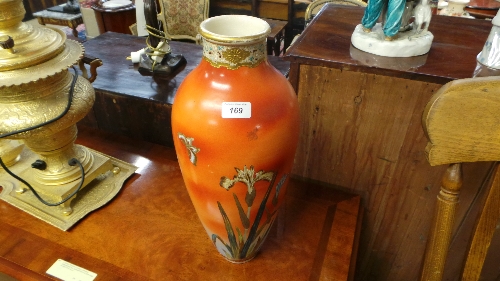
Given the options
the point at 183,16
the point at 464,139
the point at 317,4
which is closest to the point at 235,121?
the point at 464,139

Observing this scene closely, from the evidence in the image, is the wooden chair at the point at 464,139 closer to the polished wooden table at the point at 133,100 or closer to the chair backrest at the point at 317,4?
the polished wooden table at the point at 133,100

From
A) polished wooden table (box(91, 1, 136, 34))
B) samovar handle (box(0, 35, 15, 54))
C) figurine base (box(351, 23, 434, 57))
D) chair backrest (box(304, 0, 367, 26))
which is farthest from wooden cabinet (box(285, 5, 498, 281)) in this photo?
polished wooden table (box(91, 1, 136, 34))

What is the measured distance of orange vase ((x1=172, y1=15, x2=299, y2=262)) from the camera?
553 millimetres

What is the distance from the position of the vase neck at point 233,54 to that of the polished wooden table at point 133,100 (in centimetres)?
48

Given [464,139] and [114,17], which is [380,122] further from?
[114,17]

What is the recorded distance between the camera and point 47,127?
0.74 m

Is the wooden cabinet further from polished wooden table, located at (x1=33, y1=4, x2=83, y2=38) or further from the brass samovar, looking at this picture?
polished wooden table, located at (x1=33, y1=4, x2=83, y2=38)

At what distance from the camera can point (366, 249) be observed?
1.01 m

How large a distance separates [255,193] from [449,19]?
71cm

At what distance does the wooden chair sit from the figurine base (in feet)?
0.91

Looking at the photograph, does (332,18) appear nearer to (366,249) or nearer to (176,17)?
(366,249)

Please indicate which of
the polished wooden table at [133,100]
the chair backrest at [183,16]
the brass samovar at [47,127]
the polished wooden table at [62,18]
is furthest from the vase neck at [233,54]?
the polished wooden table at [62,18]

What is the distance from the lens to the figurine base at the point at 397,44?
72cm

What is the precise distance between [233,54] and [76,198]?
0.59 meters
